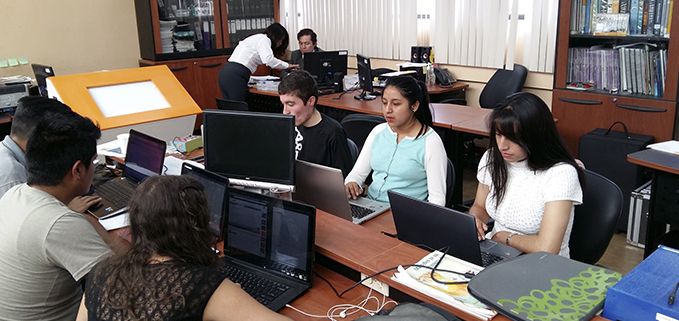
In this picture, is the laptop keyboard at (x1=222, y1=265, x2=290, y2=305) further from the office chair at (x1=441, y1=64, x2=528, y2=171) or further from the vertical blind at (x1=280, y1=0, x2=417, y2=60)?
the vertical blind at (x1=280, y1=0, x2=417, y2=60)

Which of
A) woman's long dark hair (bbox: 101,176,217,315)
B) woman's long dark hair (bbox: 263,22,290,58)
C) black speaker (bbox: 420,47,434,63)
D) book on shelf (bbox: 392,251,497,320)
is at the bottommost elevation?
book on shelf (bbox: 392,251,497,320)

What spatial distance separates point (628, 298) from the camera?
1.16m

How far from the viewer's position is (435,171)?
2338 mm

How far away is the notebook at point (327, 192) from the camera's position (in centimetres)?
198

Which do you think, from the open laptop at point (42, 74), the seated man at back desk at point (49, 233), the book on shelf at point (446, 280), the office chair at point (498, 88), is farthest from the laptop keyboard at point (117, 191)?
the office chair at point (498, 88)

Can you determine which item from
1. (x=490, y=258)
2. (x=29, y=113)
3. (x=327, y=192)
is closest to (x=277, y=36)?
(x=29, y=113)

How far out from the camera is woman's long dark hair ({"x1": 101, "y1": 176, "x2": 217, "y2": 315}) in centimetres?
119

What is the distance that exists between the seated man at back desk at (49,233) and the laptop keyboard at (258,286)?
15.1 inches

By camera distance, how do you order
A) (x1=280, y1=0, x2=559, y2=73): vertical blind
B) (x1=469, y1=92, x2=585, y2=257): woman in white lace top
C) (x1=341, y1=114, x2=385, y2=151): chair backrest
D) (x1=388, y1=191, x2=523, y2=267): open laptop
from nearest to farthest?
(x1=388, y1=191, x2=523, y2=267): open laptop < (x1=469, y1=92, x2=585, y2=257): woman in white lace top < (x1=341, y1=114, x2=385, y2=151): chair backrest < (x1=280, y1=0, x2=559, y2=73): vertical blind

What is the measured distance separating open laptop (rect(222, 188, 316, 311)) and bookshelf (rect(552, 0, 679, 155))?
3.02 metres

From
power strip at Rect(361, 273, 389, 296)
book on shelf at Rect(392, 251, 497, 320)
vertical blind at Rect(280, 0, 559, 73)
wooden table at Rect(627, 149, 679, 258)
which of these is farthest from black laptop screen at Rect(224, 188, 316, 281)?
vertical blind at Rect(280, 0, 559, 73)

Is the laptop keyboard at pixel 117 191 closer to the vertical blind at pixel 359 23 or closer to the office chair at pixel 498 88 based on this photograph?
the office chair at pixel 498 88

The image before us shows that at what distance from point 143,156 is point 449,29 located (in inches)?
140

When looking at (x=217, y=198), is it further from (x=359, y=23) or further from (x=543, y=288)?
(x=359, y=23)
